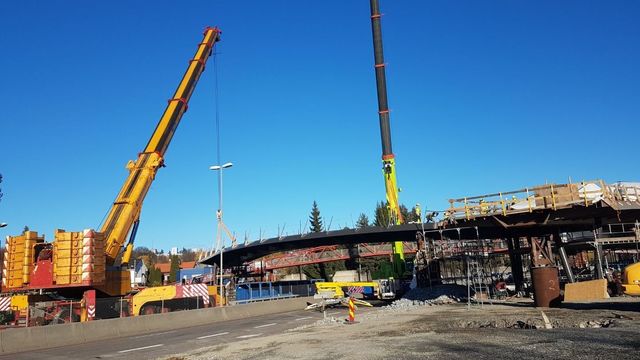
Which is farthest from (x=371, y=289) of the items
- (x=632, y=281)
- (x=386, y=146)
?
(x=632, y=281)

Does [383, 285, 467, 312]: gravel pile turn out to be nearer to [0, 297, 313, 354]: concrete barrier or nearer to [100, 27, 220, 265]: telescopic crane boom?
[0, 297, 313, 354]: concrete barrier

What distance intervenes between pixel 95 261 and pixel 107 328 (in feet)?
11.5

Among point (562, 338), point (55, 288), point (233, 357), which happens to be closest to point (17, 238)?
point (55, 288)

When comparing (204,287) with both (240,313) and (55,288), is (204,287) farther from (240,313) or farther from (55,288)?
(55,288)

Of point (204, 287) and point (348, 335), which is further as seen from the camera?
point (204, 287)

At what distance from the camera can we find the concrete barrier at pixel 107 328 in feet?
61.6

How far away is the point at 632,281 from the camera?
68.2 feet

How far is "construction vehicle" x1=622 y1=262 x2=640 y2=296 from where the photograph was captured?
20641 millimetres

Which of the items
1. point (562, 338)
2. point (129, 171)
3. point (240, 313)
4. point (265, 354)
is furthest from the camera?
point (240, 313)

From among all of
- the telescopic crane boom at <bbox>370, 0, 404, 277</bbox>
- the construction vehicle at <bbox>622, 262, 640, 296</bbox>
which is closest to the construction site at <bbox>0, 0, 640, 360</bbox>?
the construction vehicle at <bbox>622, 262, 640, 296</bbox>

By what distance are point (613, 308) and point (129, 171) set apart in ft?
88.3

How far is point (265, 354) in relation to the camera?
1372 centimetres

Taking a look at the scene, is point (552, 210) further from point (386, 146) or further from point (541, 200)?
point (386, 146)

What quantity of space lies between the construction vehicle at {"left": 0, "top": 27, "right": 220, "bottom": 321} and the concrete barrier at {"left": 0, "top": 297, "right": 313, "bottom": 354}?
1.56 m
